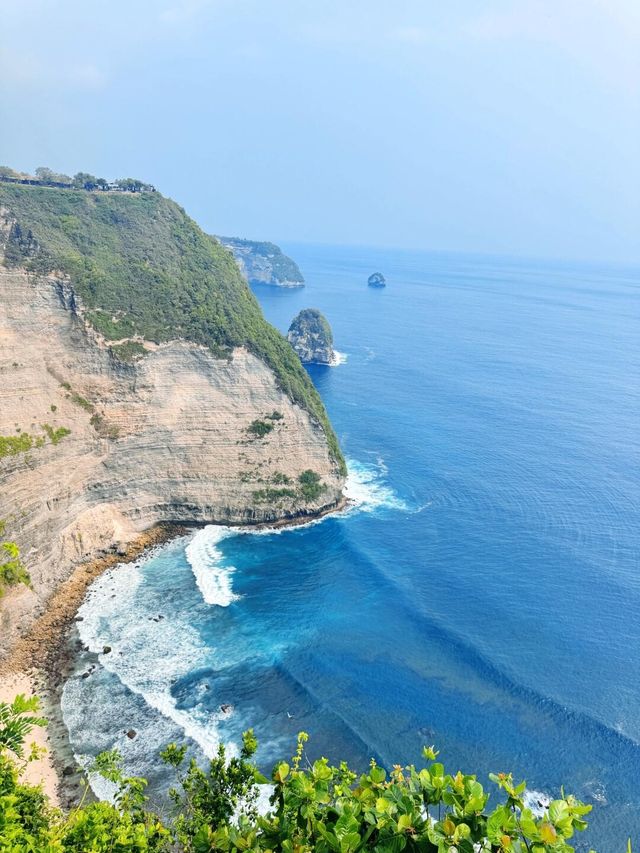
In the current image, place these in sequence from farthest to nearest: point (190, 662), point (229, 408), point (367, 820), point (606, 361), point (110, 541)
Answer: point (606, 361) < point (229, 408) < point (110, 541) < point (190, 662) < point (367, 820)

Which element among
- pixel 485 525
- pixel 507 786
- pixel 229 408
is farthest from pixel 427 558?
pixel 507 786

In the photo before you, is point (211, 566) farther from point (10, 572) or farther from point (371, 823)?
point (371, 823)

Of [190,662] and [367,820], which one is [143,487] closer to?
[190,662]

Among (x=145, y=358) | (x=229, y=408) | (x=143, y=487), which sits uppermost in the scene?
(x=145, y=358)

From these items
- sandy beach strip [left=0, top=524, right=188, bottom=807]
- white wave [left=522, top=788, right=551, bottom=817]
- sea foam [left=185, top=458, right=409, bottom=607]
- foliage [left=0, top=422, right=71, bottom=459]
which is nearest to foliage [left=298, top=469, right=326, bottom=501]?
sea foam [left=185, top=458, right=409, bottom=607]

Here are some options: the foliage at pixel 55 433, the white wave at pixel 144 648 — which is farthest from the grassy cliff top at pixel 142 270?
the white wave at pixel 144 648

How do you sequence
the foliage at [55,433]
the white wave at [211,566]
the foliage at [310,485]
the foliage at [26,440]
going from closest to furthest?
the foliage at [26,440]
the white wave at [211,566]
the foliage at [55,433]
the foliage at [310,485]

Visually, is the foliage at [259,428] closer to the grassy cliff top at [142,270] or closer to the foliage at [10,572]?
the grassy cliff top at [142,270]
